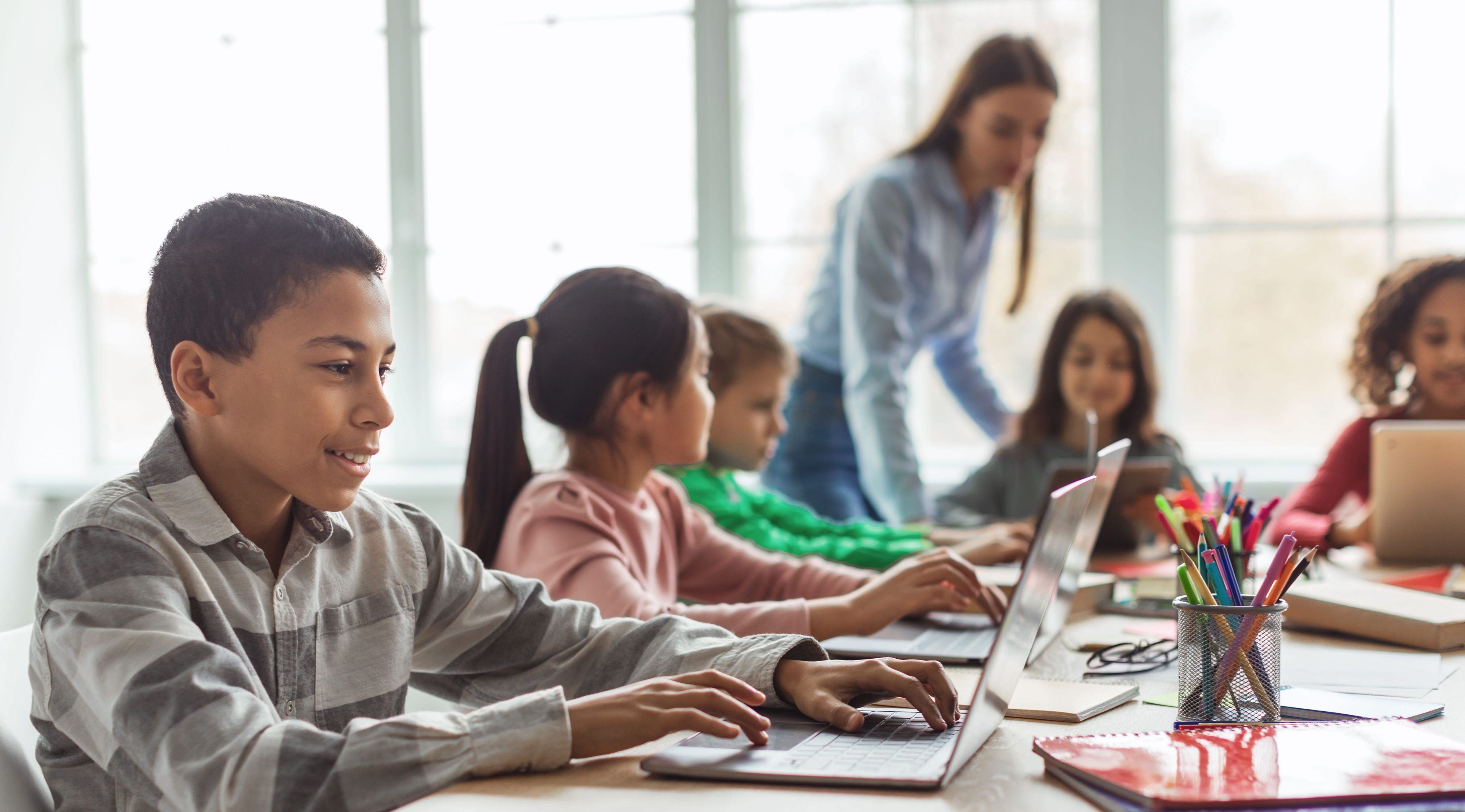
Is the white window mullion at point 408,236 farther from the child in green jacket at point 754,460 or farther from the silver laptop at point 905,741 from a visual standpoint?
the silver laptop at point 905,741

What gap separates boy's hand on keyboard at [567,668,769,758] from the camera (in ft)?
2.62

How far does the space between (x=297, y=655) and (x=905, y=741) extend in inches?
18.9

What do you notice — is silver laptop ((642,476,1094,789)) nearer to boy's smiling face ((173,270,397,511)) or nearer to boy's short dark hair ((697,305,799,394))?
boy's smiling face ((173,270,397,511))

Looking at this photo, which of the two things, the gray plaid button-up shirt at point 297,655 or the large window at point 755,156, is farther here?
the large window at point 755,156

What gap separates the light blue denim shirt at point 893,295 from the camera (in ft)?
7.59

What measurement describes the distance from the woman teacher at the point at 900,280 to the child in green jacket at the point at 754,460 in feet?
0.91

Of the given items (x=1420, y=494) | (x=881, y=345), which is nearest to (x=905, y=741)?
(x=1420, y=494)

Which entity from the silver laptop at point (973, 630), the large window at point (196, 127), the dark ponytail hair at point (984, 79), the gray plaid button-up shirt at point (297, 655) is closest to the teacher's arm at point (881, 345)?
the dark ponytail hair at point (984, 79)

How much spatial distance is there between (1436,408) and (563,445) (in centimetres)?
164

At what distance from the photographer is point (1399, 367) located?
91.0 inches

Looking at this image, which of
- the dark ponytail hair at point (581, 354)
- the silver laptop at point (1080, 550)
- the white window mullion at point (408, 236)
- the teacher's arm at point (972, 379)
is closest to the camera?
the silver laptop at point (1080, 550)

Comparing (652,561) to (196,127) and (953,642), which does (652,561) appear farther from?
(196,127)

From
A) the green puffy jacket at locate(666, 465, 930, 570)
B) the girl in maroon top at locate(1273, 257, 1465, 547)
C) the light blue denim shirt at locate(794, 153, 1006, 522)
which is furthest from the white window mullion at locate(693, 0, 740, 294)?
the girl in maroon top at locate(1273, 257, 1465, 547)

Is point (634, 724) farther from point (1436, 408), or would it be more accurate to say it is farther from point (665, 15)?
point (665, 15)
